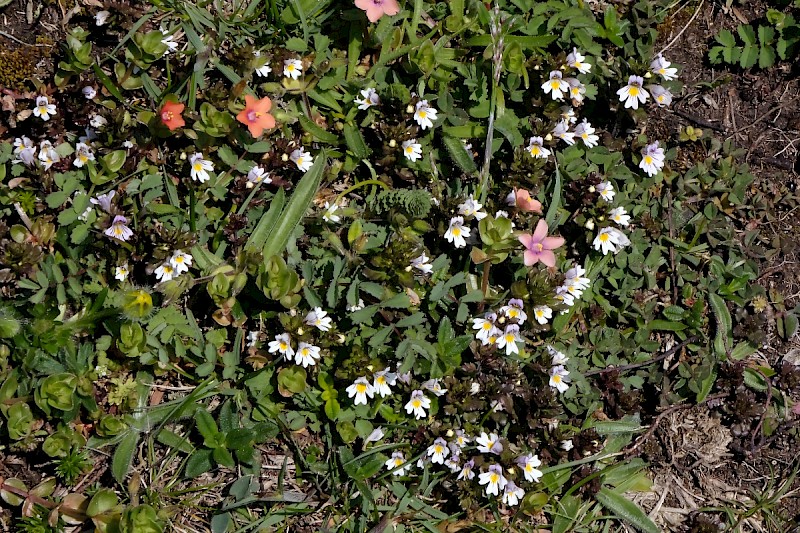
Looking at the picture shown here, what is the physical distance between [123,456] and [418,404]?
169 centimetres

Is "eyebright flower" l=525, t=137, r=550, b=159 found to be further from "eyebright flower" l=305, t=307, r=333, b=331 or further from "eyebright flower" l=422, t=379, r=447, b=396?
"eyebright flower" l=305, t=307, r=333, b=331

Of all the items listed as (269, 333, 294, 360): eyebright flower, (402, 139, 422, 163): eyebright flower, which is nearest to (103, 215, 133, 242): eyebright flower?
(269, 333, 294, 360): eyebright flower

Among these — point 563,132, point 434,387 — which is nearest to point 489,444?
point 434,387

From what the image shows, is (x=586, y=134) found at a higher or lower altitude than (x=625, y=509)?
higher

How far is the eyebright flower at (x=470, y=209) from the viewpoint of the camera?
4.26 meters

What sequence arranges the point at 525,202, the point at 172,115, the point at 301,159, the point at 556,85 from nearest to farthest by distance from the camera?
the point at 172,115 < the point at 525,202 < the point at 301,159 < the point at 556,85

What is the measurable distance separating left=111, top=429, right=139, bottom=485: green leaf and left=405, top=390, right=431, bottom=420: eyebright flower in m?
1.57

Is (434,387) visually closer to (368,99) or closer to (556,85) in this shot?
(368,99)

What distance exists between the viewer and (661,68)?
452cm

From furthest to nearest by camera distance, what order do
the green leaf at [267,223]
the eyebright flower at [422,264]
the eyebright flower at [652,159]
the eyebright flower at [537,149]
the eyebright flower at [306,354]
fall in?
the eyebright flower at [652,159] < the eyebright flower at [537,149] < the green leaf at [267,223] < the eyebright flower at [422,264] < the eyebright flower at [306,354]

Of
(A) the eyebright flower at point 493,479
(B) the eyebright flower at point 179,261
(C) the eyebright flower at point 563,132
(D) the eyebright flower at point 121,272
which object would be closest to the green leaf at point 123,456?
(D) the eyebright flower at point 121,272

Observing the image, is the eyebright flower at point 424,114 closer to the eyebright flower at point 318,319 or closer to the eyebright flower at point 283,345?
the eyebright flower at point 318,319

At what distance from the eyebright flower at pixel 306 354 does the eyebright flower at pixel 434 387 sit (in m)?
0.65

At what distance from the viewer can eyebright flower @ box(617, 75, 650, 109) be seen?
4.47 metres
